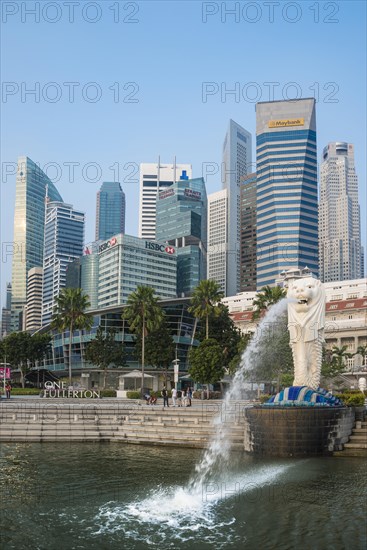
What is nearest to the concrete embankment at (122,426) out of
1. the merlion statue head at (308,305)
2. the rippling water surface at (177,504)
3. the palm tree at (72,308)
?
the rippling water surface at (177,504)

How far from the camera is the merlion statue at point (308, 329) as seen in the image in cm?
3538

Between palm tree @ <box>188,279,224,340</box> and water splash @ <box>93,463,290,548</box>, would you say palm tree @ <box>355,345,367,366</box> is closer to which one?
palm tree @ <box>188,279,224,340</box>

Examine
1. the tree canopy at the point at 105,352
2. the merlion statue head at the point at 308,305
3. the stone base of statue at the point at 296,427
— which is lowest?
the stone base of statue at the point at 296,427

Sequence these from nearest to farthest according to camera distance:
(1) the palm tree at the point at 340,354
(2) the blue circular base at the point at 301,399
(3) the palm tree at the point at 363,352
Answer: (2) the blue circular base at the point at 301,399, (1) the palm tree at the point at 340,354, (3) the palm tree at the point at 363,352

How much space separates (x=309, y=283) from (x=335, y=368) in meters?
52.3

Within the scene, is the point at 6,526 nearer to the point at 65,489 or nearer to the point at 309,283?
the point at 65,489

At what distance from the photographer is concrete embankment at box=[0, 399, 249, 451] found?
35.2 meters

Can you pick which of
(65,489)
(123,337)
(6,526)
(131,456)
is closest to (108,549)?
(6,526)

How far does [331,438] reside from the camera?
3050 cm

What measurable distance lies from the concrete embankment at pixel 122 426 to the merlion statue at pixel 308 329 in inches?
188

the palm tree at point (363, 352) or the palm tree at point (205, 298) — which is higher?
the palm tree at point (205, 298)

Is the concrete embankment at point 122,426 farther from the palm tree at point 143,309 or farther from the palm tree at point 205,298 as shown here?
the palm tree at point 205,298

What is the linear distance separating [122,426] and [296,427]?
1308cm

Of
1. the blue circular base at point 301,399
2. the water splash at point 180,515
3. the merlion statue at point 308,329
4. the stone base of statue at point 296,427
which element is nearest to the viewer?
the water splash at point 180,515
